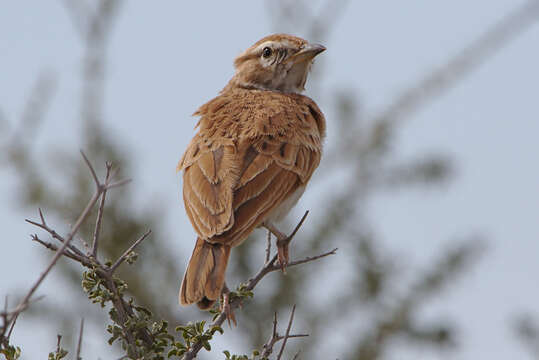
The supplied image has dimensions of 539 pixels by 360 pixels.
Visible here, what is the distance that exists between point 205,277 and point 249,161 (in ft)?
3.25

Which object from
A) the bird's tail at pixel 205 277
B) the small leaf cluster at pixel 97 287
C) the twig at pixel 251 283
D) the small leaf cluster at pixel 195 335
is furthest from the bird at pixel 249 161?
the small leaf cluster at pixel 97 287

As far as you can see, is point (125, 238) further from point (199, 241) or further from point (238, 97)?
point (199, 241)

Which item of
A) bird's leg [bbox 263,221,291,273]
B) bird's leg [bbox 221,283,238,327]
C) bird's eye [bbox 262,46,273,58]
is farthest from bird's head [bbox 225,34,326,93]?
bird's leg [bbox 221,283,238,327]

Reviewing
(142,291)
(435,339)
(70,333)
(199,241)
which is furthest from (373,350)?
(199,241)

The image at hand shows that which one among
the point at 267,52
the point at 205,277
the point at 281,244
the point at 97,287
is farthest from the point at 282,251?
the point at 267,52

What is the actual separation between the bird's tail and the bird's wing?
0.27 ft

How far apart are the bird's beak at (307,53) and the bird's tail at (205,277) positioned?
2.18 metres

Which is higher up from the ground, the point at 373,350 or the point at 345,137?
the point at 345,137

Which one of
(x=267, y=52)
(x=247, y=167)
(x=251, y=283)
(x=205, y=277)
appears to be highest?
(x=267, y=52)

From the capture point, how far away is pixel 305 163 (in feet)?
16.4

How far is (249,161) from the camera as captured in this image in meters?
4.71

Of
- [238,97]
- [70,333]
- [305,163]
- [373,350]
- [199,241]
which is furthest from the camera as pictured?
[373,350]

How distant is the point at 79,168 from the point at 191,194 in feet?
7.95

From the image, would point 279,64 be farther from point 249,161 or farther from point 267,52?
point 249,161
